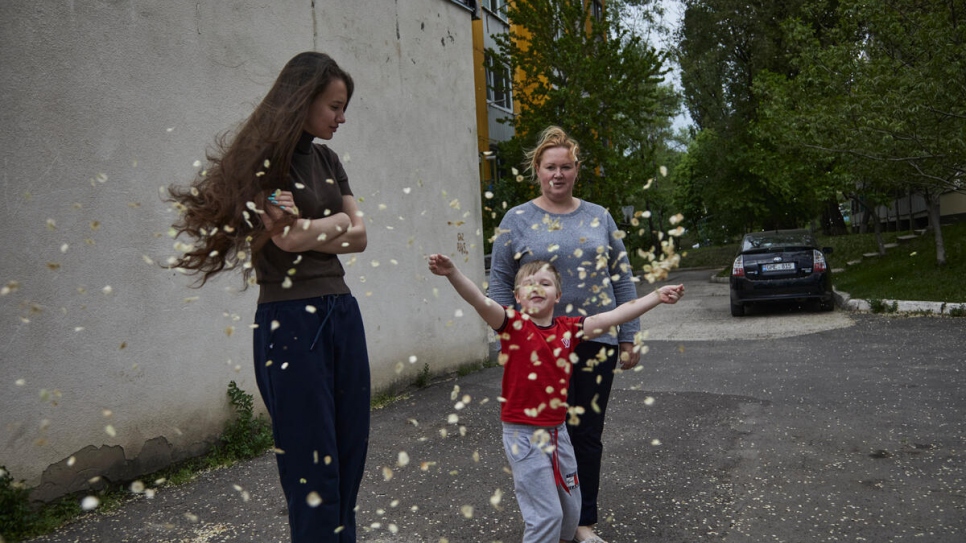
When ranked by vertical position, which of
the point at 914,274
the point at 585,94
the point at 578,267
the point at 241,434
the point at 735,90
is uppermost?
the point at 735,90

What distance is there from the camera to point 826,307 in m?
15.6

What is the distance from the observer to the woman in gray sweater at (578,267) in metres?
4.07

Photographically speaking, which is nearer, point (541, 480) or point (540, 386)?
point (541, 480)

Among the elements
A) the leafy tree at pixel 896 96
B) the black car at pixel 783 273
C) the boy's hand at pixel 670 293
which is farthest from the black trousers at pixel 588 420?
the leafy tree at pixel 896 96

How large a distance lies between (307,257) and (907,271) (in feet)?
59.6

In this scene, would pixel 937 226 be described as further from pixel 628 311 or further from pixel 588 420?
pixel 628 311

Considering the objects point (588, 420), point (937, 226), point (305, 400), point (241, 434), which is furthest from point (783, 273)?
point (305, 400)

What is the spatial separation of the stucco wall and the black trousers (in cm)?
94

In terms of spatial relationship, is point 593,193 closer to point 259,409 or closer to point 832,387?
point 832,387

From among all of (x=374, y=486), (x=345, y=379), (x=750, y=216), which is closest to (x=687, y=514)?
(x=374, y=486)

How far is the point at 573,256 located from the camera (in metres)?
4.07

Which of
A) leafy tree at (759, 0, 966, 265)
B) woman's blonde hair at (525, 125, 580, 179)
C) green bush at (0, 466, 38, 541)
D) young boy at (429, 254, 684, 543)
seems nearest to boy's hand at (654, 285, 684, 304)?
young boy at (429, 254, 684, 543)

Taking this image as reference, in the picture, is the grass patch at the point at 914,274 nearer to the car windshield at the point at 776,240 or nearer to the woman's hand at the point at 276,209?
the car windshield at the point at 776,240

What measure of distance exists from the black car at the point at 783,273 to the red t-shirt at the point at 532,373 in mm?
12255
